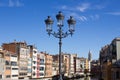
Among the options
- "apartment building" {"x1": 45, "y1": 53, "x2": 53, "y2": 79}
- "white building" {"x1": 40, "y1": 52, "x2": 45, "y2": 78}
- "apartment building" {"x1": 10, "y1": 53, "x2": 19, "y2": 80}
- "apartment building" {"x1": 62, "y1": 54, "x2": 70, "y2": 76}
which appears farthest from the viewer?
"apartment building" {"x1": 62, "y1": 54, "x2": 70, "y2": 76}

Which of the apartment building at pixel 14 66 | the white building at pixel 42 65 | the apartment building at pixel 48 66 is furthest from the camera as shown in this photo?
the apartment building at pixel 48 66

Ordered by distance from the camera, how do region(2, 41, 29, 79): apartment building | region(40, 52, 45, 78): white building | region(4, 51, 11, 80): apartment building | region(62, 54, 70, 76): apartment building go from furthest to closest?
region(62, 54, 70, 76): apartment building < region(40, 52, 45, 78): white building < region(2, 41, 29, 79): apartment building < region(4, 51, 11, 80): apartment building

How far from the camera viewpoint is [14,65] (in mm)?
91438

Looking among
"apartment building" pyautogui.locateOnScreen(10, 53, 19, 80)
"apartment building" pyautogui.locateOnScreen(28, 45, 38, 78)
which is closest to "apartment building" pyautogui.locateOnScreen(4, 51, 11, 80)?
"apartment building" pyautogui.locateOnScreen(10, 53, 19, 80)

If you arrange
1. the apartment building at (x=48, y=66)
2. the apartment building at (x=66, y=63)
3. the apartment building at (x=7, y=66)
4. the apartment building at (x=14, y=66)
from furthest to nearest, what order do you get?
the apartment building at (x=66, y=63)
the apartment building at (x=48, y=66)
the apartment building at (x=14, y=66)
the apartment building at (x=7, y=66)

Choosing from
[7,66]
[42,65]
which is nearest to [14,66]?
[7,66]

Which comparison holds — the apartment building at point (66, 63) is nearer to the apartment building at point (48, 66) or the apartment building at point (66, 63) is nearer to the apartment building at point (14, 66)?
the apartment building at point (48, 66)

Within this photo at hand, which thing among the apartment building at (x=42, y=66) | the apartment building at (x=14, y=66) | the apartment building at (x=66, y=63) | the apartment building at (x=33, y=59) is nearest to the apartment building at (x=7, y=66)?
the apartment building at (x=14, y=66)

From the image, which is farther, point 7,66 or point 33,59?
point 33,59

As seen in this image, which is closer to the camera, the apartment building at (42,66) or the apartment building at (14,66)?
the apartment building at (14,66)

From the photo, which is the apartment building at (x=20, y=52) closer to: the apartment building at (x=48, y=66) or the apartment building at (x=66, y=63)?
the apartment building at (x=48, y=66)

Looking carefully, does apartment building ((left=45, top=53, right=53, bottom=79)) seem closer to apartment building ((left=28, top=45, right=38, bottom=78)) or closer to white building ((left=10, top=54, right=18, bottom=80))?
apartment building ((left=28, top=45, right=38, bottom=78))

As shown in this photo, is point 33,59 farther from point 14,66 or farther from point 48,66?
Answer: point 48,66

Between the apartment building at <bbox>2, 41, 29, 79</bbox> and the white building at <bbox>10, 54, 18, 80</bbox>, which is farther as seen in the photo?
the apartment building at <bbox>2, 41, 29, 79</bbox>
